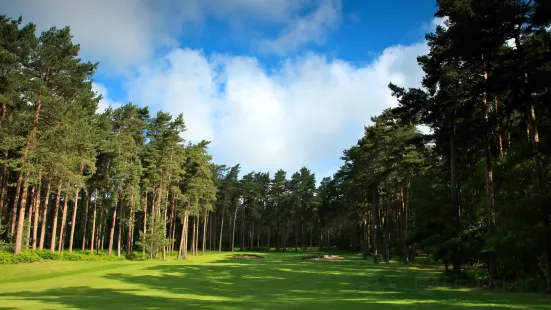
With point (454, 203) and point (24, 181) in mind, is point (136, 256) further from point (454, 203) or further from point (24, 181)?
point (454, 203)

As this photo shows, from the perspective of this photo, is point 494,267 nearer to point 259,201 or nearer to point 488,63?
point 488,63

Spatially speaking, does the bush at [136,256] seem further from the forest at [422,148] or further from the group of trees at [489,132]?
the group of trees at [489,132]

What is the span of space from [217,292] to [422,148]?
2416 cm

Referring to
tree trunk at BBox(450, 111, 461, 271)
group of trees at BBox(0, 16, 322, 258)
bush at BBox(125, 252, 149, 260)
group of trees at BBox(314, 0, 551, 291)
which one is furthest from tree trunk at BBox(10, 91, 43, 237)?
tree trunk at BBox(450, 111, 461, 271)

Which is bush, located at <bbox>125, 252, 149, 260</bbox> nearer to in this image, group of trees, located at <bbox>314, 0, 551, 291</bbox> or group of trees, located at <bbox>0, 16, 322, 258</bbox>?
group of trees, located at <bbox>0, 16, 322, 258</bbox>

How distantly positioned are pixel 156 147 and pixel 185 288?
31.9m

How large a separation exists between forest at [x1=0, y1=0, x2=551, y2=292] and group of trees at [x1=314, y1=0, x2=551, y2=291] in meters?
0.08

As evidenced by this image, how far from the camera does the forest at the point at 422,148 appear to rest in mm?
15266

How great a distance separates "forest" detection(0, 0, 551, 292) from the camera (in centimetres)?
1527

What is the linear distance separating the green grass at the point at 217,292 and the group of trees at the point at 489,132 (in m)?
2.25

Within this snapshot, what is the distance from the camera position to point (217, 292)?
56.4ft

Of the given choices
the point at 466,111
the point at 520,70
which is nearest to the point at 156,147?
the point at 466,111

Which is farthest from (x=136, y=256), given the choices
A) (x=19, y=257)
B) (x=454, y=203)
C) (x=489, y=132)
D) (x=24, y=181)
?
(x=489, y=132)

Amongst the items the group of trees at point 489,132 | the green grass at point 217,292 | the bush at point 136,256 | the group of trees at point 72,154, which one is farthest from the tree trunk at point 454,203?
the bush at point 136,256
